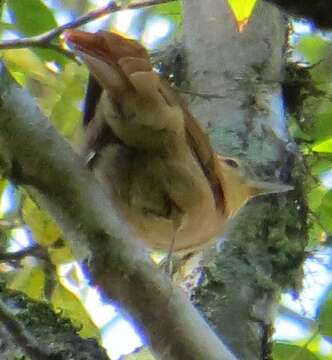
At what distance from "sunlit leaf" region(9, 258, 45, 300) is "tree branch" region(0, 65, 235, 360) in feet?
2.05

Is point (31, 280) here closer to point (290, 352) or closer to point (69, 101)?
point (69, 101)

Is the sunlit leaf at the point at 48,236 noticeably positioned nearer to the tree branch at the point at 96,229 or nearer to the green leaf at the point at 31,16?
the green leaf at the point at 31,16

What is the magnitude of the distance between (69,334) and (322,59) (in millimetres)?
1732

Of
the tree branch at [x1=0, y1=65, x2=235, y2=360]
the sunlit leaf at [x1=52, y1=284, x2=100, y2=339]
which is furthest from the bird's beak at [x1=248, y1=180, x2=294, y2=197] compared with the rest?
the tree branch at [x1=0, y1=65, x2=235, y2=360]

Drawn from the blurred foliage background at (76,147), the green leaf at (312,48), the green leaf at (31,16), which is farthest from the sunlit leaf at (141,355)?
the green leaf at (312,48)

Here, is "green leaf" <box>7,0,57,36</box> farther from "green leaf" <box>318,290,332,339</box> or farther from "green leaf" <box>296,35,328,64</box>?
"green leaf" <box>296,35,328,64</box>

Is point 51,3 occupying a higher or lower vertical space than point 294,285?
higher

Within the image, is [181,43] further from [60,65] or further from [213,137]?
[60,65]

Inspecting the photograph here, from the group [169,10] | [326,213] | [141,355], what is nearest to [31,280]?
[141,355]

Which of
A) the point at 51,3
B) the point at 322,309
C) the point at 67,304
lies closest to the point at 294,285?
the point at 322,309

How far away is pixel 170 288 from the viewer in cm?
146

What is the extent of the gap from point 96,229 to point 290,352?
45.0 inches

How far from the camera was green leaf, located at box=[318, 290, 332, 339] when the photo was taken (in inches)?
90.4

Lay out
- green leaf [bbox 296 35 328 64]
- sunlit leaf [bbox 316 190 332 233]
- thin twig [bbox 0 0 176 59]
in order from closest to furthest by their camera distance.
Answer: thin twig [bbox 0 0 176 59]
sunlit leaf [bbox 316 190 332 233]
green leaf [bbox 296 35 328 64]
